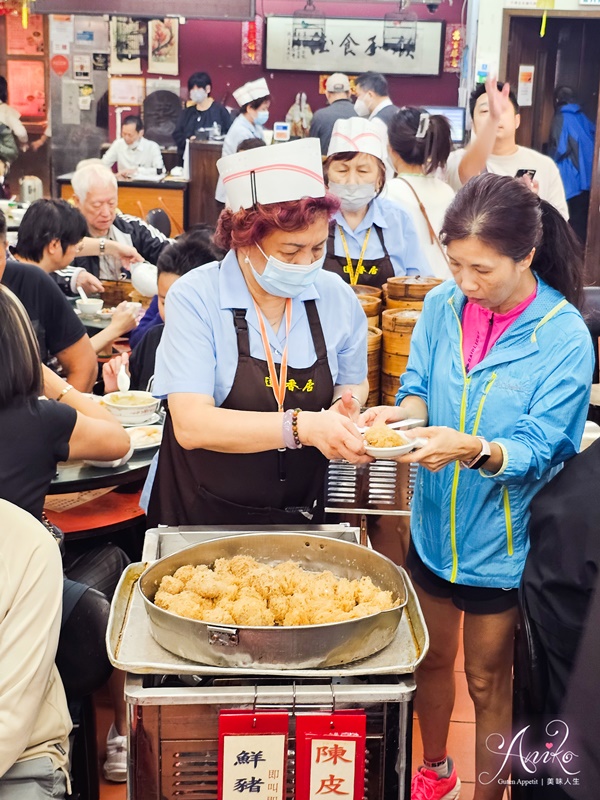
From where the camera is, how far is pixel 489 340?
7.56 feet

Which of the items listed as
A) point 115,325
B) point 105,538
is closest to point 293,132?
point 115,325

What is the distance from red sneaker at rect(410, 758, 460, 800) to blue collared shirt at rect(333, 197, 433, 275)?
213cm

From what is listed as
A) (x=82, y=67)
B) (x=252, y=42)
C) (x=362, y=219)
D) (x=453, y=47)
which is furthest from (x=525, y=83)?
(x=362, y=219)

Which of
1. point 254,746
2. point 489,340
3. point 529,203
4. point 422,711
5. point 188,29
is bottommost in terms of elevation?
point 422,711

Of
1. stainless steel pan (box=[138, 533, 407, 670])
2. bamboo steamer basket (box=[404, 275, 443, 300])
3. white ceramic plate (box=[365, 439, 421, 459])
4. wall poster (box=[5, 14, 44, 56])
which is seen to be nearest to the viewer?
stainless steel pan (box=[138, 533, 407, 670])

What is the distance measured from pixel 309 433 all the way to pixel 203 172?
9762mm

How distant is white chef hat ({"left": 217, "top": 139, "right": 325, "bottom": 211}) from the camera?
7.51 feet

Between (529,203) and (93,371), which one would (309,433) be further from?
(93,371)

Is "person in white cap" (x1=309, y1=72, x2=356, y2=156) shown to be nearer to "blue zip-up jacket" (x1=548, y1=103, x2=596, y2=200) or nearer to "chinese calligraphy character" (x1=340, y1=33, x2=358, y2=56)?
"blue zip-up jacket" (x1=548, y1=103, x2=596, y2=200)

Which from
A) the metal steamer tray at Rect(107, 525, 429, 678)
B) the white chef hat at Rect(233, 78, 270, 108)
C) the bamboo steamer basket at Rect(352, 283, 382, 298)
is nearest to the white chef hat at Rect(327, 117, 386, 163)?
the bamboo steamer basket at Rect(352, 283, 382, 298)

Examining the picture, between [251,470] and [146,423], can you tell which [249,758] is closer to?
[251,470]

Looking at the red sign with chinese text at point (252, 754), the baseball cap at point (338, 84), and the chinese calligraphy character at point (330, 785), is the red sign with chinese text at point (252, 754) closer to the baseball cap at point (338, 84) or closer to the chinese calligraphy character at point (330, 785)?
the chinese calligraphy character at point (330, 785)

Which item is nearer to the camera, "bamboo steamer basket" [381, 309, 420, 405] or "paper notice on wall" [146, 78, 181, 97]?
"bamboo steamer basket" [381, 309, 420, 405]

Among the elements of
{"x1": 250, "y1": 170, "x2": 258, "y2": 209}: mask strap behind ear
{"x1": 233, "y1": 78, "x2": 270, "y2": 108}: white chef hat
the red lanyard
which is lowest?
the red lanyard
